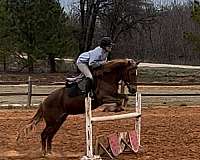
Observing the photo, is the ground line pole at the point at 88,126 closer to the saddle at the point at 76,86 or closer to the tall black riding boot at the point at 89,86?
the tall black riding boot at the point at 89,86

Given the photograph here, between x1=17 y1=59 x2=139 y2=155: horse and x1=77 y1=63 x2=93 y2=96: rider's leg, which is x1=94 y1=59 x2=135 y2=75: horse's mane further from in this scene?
x1=77 y1=63 x2=93 y2=96: rider's leg

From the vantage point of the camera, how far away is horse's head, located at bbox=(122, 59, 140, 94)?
327 inches

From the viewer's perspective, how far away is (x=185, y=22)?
244 ft

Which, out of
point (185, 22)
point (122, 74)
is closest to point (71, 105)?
point (122, 74)

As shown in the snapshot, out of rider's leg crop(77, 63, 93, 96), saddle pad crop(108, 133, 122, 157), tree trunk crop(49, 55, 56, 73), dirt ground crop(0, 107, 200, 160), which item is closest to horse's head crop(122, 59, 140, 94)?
rider's leg crop(77, 63, 93, 96)

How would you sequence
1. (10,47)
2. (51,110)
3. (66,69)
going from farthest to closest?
(66,69) < (10,47) < (51,110)

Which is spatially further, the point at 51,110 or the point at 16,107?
the point at 16,107

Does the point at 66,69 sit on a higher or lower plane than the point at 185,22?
lower

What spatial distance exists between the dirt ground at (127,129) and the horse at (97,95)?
1.77 feet

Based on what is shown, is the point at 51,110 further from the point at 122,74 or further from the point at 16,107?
the point at 16,107

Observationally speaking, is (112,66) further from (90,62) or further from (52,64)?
(52,64)

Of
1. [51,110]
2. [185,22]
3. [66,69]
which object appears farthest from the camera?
[185,22]

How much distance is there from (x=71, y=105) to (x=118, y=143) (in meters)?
1.07

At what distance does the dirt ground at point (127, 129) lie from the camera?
880cm
